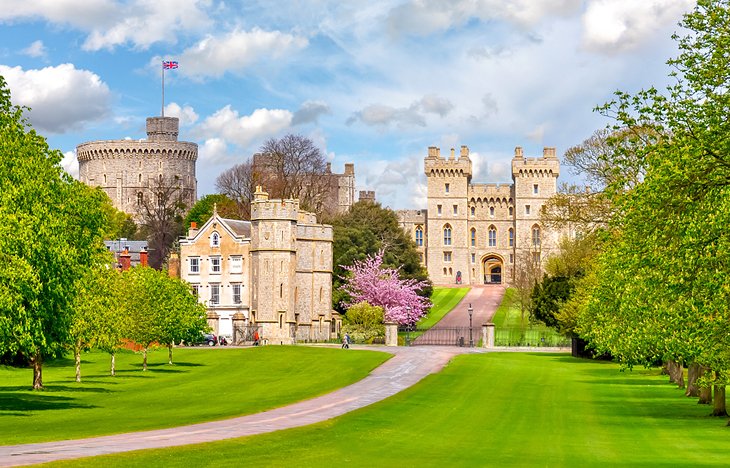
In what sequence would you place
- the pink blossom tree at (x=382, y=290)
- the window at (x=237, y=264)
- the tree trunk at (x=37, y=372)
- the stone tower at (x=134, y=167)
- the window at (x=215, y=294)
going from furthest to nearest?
the stone tower at (x=134, y=167) < the pink blossom tree at (x=382, y=290) < the window at (x=215, y=294) < the window at (x=237, y=264) < the tree trunk at (x=37, y=372)

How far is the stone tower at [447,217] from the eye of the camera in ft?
518

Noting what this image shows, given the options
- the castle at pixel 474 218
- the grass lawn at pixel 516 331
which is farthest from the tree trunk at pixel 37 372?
the castle at pixel 474 218

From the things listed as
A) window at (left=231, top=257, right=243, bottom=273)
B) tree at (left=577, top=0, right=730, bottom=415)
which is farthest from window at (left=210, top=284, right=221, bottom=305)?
tree at (left=577, top=0, right=730, bottom=415)

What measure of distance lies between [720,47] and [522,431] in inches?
497

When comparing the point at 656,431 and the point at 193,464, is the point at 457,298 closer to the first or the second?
the point at 656,431

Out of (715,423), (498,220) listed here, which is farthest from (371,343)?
(498,220)

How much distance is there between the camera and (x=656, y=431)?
3044cm

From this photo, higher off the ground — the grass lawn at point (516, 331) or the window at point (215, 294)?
the window at point (215, 294)

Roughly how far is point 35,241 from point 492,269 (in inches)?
5233

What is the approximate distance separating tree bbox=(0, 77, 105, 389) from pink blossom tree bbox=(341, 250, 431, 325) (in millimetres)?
53201

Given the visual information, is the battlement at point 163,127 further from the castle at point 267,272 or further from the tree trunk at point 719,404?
the tree trunk at point 719,404

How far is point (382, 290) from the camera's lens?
309 ft

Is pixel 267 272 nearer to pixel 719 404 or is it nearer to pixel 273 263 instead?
pixel 273 263

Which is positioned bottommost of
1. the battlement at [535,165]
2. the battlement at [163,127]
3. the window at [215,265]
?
the window at [215,265]
